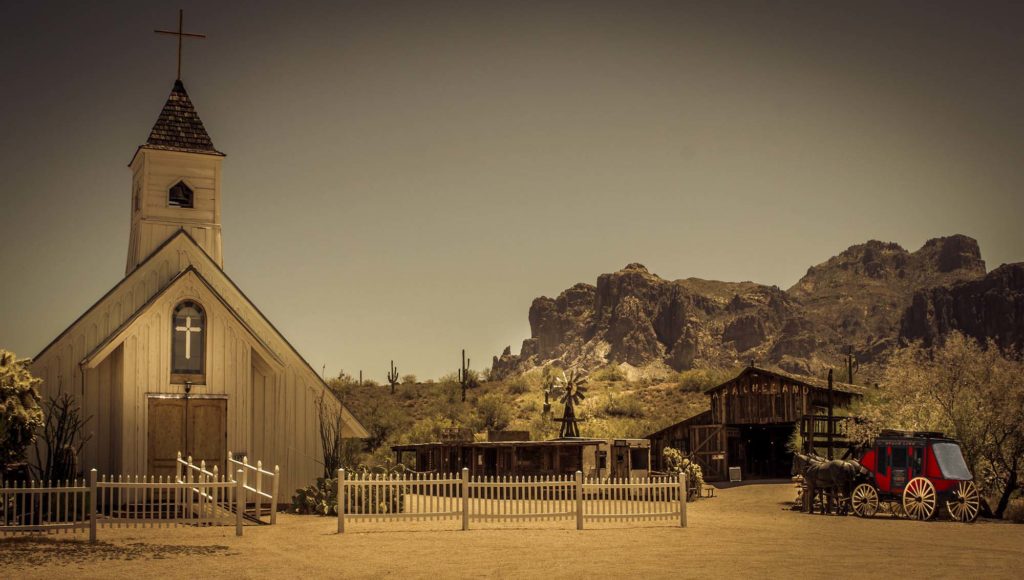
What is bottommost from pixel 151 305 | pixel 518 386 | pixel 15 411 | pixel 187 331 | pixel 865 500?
pixel 865 500

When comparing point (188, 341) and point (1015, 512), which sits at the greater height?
point (188, 341)

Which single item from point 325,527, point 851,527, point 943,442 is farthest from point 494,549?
point 943,442

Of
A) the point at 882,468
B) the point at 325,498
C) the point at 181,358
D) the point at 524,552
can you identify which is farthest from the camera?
the point at 882,468

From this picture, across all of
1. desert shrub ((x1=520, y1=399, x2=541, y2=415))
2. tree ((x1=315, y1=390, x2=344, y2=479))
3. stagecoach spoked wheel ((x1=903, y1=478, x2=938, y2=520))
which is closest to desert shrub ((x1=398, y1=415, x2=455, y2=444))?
desert shrub ((x1=520, y1=399, x2=541, y2=415))

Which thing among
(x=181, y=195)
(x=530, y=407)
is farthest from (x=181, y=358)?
(x=530, y=407)

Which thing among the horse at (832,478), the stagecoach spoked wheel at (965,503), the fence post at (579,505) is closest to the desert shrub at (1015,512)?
the stagecoach spoked wheel at (965,503)

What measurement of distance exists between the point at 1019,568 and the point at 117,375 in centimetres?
1920

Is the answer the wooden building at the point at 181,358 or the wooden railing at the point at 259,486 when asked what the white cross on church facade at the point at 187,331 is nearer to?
the wooden building at the point at 181,358

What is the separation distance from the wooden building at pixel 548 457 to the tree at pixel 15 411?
19300 millimetres

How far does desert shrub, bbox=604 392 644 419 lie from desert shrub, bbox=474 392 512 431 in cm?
606

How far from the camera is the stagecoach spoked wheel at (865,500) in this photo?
1069 inches

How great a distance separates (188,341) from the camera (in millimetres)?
24922

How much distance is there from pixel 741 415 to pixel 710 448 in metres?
1.99

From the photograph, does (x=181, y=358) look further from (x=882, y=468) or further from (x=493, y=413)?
(x=493, y=413)
